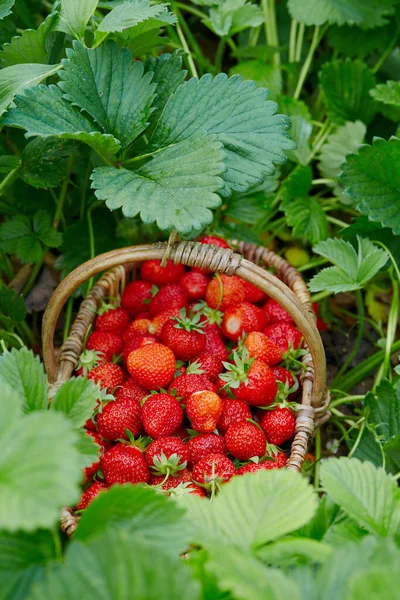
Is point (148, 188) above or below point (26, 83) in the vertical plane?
below

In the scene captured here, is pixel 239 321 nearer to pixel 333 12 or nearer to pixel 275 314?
pixel 275 314

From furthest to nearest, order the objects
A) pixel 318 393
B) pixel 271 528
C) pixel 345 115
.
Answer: pixel 345 115, pixel 318 393, pixel 271 528

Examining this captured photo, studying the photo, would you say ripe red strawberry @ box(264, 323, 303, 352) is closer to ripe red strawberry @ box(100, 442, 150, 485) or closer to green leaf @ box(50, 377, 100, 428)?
ripe red strawberry @ box(100, 442, 150, 485)

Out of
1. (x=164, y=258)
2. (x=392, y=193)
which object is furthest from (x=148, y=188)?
(x=392, y=193)

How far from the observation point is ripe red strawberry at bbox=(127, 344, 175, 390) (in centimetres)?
114

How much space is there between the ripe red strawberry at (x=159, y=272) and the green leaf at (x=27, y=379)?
22.6 inches

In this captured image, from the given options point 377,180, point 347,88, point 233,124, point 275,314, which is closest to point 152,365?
point 275,314

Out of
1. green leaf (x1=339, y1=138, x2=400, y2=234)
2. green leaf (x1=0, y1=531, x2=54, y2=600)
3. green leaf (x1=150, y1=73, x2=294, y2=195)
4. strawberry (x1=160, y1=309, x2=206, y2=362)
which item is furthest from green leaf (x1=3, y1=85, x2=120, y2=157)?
green leaf (x1=0, y1=531, x2=54, y2=600)

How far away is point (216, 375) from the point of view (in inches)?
47.5

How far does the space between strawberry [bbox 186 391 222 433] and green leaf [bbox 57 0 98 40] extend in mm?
624

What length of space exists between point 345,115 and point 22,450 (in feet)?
4.09

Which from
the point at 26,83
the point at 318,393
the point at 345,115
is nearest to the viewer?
the point at 26,83

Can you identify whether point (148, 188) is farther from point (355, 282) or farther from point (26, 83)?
point (355, 282)

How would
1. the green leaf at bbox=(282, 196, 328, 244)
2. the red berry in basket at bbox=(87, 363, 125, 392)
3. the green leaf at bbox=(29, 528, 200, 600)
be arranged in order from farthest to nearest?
the green leaf at bbox=(282, 196, 328, 244), the red berry in basket at bbox=(87, 363, 125, 392), the green leaf at bbox=(29, 528, 200, 600)
